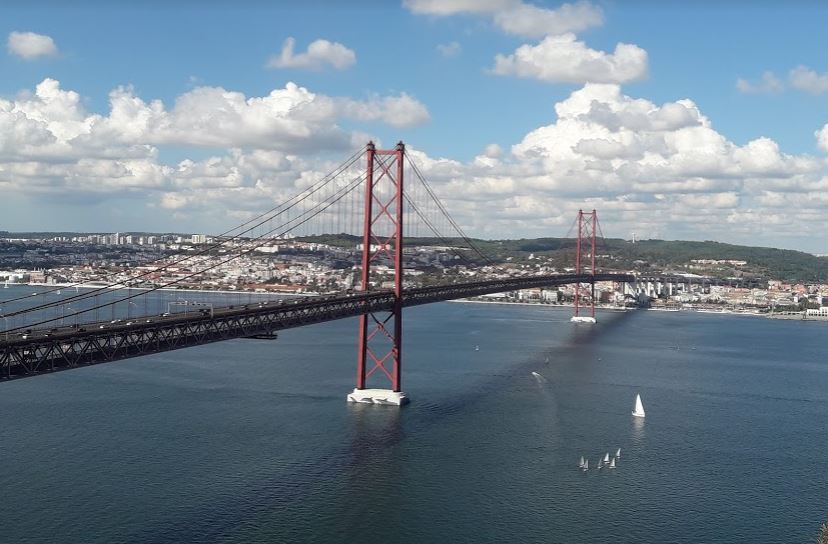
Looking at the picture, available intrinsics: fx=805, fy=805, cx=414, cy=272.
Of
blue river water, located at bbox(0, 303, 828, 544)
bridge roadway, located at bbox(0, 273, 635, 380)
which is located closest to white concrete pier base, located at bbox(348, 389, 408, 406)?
blue river water, located at bbox(0, 303, 828, 544)

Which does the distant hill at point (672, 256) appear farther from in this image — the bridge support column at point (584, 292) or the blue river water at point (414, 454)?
the blue river water at point (414, 454)

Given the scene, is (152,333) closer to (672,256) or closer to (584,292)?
(584,292)

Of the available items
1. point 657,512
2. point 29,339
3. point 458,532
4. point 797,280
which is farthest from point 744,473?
point 797,280

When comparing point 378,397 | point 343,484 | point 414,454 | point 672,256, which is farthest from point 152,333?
point 672,256

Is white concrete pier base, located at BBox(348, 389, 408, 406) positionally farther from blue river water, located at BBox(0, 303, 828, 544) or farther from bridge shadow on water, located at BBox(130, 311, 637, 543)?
blue river water, located at BBox(0, 303, 828, 544)

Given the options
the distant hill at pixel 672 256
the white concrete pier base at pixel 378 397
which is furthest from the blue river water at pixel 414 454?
the distant hill at pixel 672 256

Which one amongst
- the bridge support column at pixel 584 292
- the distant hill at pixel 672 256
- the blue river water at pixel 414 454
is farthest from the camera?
the distant hill at pixel 672 256
